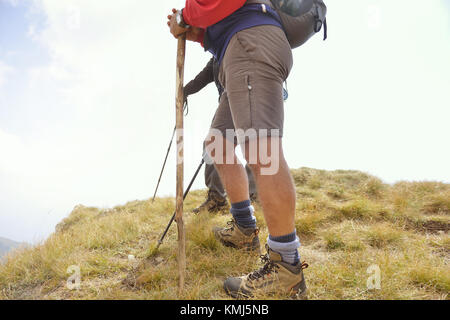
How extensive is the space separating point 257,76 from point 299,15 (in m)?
0.67

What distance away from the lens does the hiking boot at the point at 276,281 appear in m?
2.06

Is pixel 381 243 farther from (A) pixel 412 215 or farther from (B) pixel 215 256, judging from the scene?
(B) pixel 215 256

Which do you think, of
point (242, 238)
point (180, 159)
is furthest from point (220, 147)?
point (242, 238)

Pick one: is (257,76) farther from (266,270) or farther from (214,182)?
(214,182)

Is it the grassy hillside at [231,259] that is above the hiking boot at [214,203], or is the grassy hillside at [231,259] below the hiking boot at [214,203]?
below

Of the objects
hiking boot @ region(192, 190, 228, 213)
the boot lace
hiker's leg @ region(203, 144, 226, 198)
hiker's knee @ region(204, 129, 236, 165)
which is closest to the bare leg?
hiker's knee @ region(204, 129, 236, 165)

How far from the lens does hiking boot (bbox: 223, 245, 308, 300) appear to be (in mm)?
2062

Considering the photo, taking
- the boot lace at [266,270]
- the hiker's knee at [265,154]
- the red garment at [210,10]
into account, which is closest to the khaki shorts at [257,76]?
the hiker's knee at [265,154]

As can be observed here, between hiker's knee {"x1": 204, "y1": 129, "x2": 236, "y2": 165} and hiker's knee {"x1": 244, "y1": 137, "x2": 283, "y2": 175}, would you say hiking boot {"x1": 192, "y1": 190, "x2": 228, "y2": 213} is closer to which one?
hiker's knee {"x1": 204, "y1": 129, "x2": 236, "y2": 165}

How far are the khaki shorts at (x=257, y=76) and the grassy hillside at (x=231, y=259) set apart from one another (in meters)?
1.36

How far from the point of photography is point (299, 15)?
2135mm

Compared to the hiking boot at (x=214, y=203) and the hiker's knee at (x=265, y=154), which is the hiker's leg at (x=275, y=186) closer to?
the hiker's knee at (x=265, y=154)
